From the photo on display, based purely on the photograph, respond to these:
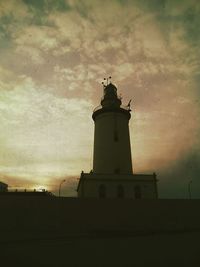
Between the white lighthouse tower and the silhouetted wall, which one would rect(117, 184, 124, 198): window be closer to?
the white lighthouse tower

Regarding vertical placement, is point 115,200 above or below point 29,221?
above

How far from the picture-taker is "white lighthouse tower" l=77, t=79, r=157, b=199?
28.4m

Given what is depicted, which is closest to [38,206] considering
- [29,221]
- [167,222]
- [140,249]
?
[29,221]

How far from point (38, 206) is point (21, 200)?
1063mm

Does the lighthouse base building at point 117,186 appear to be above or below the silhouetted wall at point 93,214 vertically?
above

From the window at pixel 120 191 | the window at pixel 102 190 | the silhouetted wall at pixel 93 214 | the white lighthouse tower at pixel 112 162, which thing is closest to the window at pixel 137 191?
the white lighthouse tower at pixel 112 162

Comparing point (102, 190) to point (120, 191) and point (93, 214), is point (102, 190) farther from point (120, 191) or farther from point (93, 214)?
point (93, 214)

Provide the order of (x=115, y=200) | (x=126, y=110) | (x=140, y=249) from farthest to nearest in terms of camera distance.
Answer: (x=126, y=110) < (x=115, y=200) < (x=140, y=249)

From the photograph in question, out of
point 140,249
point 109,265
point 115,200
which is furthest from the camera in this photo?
point 115,200

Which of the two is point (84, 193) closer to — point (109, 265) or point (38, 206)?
point (38, 206)

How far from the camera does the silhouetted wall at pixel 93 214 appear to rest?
672 inches

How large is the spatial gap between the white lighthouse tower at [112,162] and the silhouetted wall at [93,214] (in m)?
8.42

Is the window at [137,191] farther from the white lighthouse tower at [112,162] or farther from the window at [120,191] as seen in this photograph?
the window at [120,191]

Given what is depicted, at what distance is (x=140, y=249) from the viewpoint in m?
16.8
